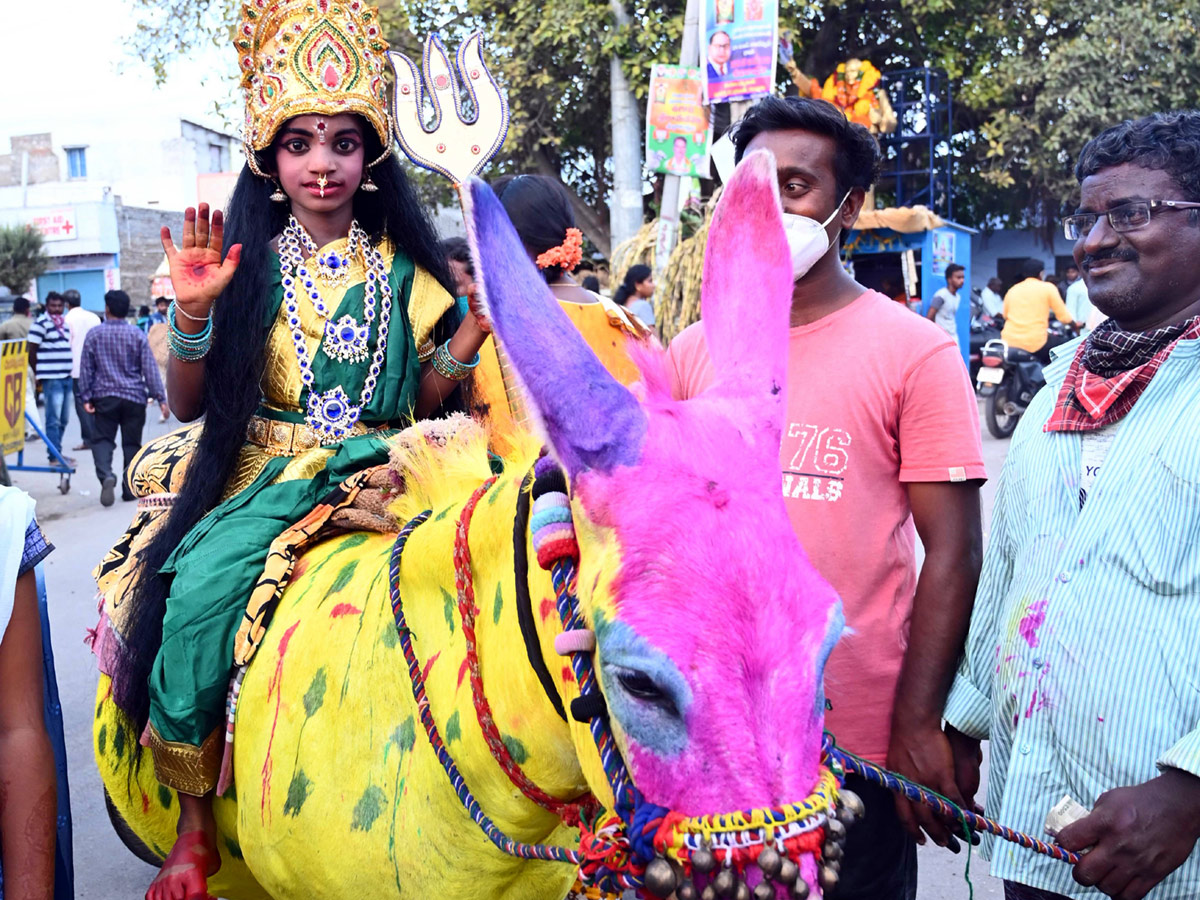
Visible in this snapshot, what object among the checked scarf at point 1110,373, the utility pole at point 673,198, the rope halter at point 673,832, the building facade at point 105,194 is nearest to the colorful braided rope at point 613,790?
the rope halter at point 673,832

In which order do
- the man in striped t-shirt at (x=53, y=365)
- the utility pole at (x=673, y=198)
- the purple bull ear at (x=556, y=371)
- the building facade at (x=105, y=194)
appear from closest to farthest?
the purple bull ear at (x=556, y=371) → the utility pole at (x=673, y=198) → the man in striped t-shirt at (x=53, y=365) → the building facade at (x=105, y=194)

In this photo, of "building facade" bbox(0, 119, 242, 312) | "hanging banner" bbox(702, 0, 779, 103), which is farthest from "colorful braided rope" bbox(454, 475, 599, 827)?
"building facade" bbox(0, 119, 242, 312)

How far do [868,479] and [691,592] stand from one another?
1004mm

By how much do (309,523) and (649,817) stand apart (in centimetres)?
140

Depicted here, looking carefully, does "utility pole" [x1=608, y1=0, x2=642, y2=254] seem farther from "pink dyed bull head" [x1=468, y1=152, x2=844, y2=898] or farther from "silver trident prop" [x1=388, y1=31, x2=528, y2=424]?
"pink dyed bull head" [x1=468, y1=152, x2=844, y2=898]

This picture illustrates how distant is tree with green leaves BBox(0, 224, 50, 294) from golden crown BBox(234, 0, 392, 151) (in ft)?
95.7

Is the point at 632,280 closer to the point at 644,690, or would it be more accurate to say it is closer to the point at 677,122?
the point at 677,122

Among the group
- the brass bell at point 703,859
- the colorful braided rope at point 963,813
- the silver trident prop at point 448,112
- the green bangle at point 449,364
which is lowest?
the colorful braided rope at point 963,813

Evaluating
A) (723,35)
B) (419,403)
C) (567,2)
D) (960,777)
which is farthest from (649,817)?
(567,2)

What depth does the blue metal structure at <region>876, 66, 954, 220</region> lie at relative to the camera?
1869 centimetres

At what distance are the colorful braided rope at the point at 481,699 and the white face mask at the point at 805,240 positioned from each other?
0.84m

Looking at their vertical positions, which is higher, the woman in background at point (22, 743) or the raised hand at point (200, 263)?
the raised hand at point (200, 263)

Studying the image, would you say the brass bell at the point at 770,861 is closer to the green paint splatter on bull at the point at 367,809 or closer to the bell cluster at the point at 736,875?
the bell cluster at the point at 736,875

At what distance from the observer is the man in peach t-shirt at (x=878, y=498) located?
85.7 inches
